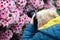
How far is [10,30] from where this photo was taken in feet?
14.8

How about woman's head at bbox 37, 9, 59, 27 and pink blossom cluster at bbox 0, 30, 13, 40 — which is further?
pink blossom cluster at bbox 0, 30, 13, 40

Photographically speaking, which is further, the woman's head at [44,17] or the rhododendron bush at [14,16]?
the rhododendron bush at [14,16]

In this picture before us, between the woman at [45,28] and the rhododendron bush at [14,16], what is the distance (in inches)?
51.1

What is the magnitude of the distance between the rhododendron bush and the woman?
1298mm

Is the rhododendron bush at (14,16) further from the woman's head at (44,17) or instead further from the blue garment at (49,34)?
the blue garment at (49,34)

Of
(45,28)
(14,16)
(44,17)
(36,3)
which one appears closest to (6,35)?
(14,16)

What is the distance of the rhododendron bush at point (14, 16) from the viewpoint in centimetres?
417

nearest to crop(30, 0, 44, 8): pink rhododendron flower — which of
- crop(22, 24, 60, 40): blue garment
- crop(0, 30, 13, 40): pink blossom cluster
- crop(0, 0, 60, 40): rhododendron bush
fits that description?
crop(0, 0, 60, 40): rhododendron bush

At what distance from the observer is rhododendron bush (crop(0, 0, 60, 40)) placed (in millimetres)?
4168

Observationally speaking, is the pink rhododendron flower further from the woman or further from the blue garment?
the blue garment

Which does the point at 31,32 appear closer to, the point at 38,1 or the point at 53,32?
the point at 53,32

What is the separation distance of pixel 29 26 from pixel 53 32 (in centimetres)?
45

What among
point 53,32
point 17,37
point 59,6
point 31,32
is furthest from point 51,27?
point 59,6

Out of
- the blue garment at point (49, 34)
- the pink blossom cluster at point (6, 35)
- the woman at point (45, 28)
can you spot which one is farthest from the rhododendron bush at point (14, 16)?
the blue garment at point (49, 34)
